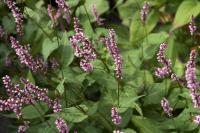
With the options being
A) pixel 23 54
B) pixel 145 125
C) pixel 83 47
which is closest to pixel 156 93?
pixel 145 125

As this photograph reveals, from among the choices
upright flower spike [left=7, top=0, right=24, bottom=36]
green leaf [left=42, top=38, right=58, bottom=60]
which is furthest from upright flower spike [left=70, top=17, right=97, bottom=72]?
green leaf [left=42, top=38, right=58, bottom=60]

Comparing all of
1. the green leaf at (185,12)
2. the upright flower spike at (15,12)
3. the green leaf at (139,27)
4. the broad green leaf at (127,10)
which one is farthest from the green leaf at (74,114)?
the broad green leaf at (127,10)

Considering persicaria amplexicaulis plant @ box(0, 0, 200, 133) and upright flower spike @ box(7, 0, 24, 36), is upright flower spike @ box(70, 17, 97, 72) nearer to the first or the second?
persicaria amplexicaulis plant @ box(0, 0, 200, 133)

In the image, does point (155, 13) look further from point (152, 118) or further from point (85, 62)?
point (85, 62)

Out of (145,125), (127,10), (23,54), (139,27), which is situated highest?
(127,10)

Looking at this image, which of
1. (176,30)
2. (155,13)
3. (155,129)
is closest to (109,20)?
(155,13)

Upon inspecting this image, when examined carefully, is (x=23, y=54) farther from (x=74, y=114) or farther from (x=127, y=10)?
(x=127, y=10)
